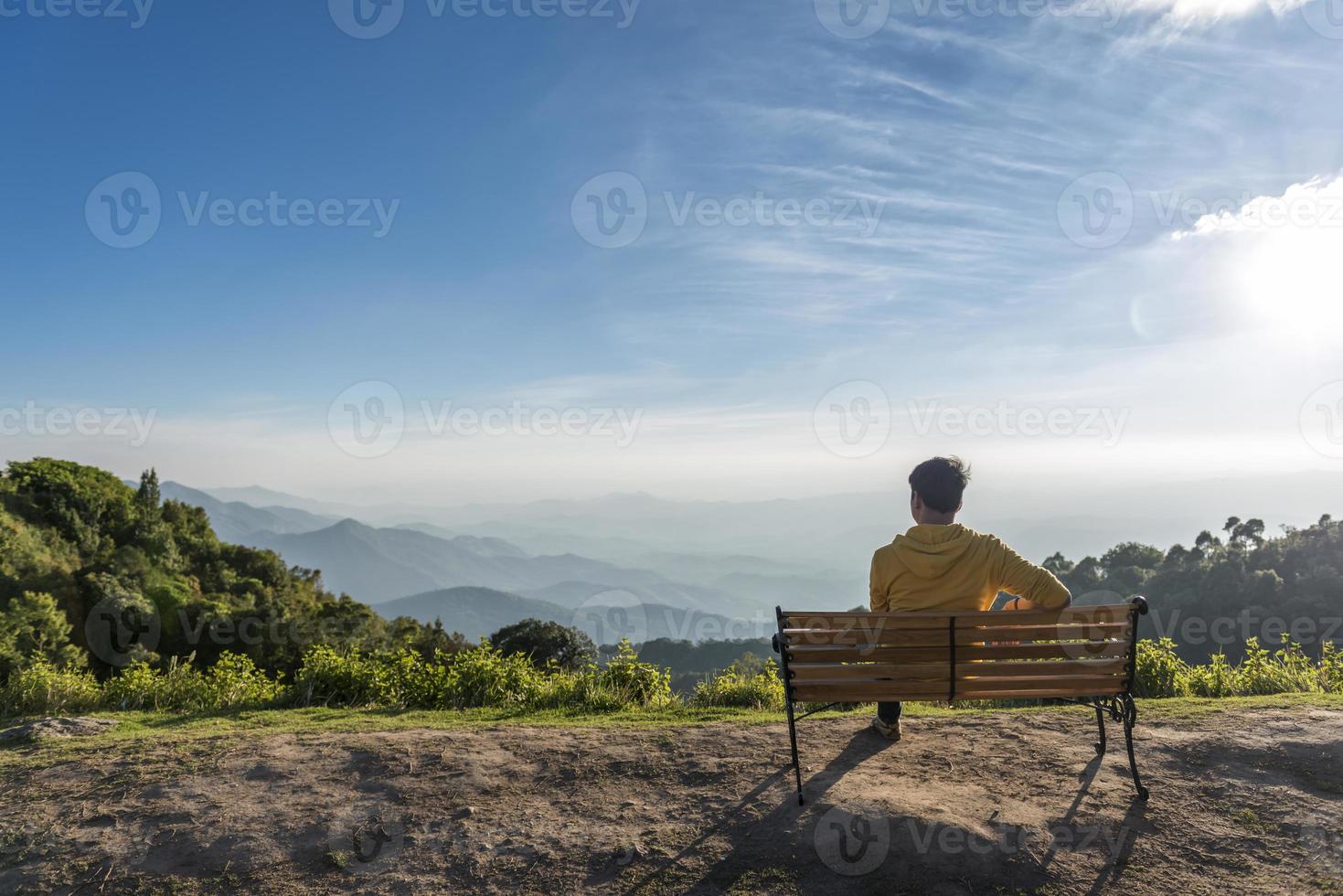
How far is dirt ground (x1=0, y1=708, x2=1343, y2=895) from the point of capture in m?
3.29

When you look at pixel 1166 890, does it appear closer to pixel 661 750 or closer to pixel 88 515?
pixel 661 750

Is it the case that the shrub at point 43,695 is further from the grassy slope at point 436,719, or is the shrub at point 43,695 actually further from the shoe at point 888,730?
the shoe at point 888,730

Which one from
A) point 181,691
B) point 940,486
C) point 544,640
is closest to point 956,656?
point 940,486

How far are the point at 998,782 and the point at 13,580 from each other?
43.7 m

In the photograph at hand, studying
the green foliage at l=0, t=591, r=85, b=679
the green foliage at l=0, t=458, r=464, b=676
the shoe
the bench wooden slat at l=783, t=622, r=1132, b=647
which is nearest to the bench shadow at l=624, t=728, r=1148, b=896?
the shoe

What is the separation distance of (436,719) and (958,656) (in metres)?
4.14

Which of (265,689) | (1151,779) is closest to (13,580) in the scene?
(265,689)

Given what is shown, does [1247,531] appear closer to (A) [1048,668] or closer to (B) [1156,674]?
(B) [1156,674]

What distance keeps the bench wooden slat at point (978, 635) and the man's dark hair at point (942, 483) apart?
758mm

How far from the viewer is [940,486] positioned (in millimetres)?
4391

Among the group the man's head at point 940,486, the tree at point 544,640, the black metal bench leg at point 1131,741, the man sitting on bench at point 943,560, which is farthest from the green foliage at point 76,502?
the black metal bench leg at point 1131,741

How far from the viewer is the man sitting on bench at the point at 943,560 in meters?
4.30

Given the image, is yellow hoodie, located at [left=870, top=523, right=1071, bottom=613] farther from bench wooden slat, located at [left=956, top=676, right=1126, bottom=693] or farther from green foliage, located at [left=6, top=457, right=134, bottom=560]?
green foliage, located at [left=6, top=457, right=134, bottom=560]

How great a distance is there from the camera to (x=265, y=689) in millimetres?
7336
